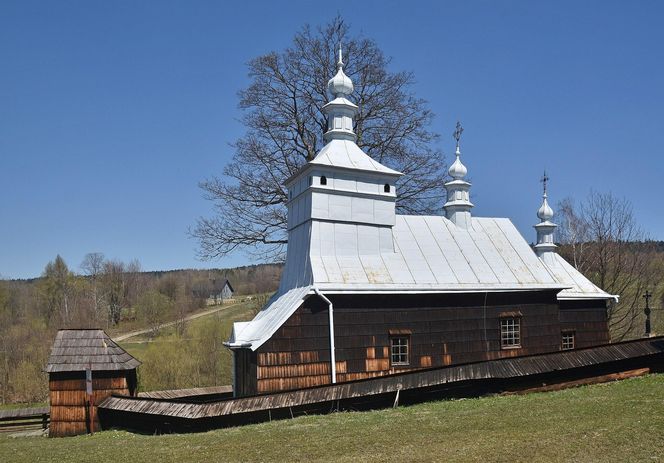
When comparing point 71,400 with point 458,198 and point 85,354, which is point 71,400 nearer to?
point 85,354

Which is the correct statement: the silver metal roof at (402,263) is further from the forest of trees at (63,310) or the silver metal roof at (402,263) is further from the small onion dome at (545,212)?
the forest of trees at (63,310)

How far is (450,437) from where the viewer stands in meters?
11.7

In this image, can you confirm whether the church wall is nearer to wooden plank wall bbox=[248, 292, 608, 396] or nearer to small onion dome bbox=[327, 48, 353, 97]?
wooden plank wall bbox=[248, 292, 608, 396]

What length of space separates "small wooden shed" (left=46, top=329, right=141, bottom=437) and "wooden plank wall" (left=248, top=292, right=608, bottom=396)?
3.83m

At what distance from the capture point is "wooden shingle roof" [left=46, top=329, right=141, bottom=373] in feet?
63.0

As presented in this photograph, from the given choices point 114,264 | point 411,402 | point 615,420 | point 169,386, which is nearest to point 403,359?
point 411,402

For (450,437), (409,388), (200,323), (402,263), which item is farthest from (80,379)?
(200,323)

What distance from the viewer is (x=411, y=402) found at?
17.0m

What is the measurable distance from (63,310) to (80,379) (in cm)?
5094

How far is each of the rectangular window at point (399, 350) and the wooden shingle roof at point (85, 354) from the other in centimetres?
818

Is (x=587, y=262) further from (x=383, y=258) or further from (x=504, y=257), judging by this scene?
(x=383, y=258)

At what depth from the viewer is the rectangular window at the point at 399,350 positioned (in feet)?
64.1

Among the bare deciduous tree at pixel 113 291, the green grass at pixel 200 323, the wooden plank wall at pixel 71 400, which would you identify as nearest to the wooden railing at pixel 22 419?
the wooden plank wall at pixel 71 400

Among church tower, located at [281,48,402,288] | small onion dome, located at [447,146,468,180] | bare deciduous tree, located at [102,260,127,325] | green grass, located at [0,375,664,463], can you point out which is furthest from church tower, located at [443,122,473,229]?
bare deciduous tree, located at [102,260,127,325]
